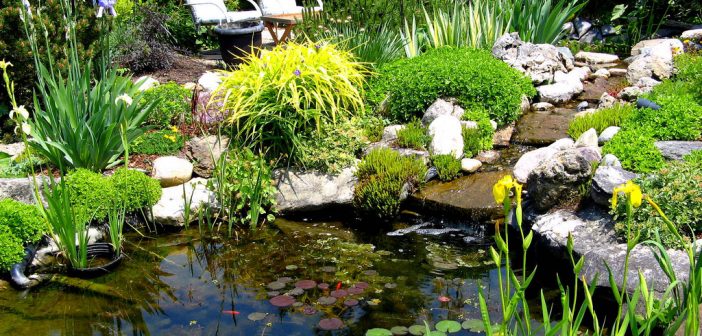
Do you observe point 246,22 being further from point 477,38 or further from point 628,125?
point 628,125

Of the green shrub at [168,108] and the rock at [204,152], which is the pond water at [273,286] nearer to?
the rock at [204,152]

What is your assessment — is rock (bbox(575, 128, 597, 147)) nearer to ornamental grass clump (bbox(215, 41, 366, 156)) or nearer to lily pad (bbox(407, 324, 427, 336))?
ornamental grass clump (bbox(215, 41, 366, 156))

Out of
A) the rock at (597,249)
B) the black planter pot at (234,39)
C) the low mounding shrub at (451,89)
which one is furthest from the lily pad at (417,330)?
the black planter pot at (234,39)

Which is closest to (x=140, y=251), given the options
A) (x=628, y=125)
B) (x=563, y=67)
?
(x=628, y=125)

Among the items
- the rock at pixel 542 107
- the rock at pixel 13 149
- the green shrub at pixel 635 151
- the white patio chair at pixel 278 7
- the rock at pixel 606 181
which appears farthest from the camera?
the white patio chair at pixel 278 7

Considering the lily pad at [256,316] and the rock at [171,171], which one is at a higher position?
the rock at [171,171]

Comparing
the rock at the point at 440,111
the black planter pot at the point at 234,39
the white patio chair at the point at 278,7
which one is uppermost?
the white patio chair at the point at 278,7

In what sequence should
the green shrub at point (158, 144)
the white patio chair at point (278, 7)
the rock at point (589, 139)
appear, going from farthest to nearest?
1. the white patio chair at point (278, 7)
2. the green shrub at point (158, 144)
3. the rock at point (589, 139)

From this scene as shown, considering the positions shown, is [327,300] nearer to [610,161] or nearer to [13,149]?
[610,161]

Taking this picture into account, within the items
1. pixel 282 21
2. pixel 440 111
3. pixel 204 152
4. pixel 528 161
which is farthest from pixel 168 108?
pixel 528 161

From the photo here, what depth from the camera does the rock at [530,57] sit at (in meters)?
8.09

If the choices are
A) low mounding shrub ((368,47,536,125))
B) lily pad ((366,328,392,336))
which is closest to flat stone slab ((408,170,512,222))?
low mounding shrub ((368,47,536,125))

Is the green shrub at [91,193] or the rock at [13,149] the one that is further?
the rock at [13,149]

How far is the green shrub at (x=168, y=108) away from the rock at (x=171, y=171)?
72cm
